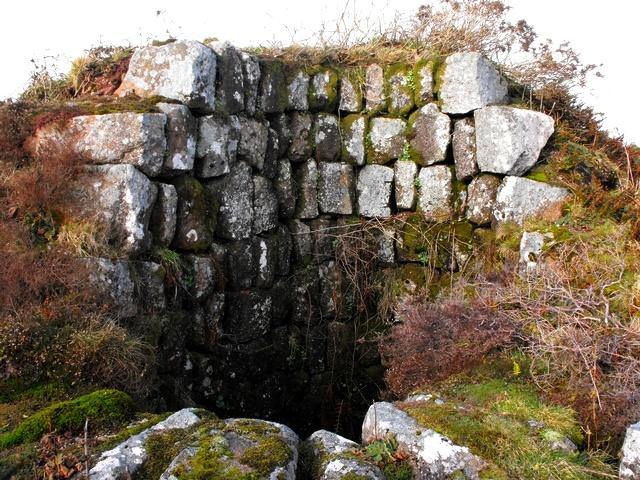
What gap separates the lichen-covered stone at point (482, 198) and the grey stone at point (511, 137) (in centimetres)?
14

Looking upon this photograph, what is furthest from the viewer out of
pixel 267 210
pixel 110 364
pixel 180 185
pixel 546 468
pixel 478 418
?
pixel 267 210

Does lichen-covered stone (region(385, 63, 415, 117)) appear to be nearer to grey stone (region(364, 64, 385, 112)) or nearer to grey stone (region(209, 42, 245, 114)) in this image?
grey stone (region(364, 64, 385, 112))

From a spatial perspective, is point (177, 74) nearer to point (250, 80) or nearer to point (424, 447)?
point (250, 80)

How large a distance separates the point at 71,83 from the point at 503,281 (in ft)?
15.8

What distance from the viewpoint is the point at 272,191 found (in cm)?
667

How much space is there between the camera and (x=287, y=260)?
6.91 meters

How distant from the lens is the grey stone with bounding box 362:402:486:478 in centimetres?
332

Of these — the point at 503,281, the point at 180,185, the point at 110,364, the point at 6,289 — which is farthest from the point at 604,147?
the point at 6,289

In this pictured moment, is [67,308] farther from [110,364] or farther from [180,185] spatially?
[180,185]

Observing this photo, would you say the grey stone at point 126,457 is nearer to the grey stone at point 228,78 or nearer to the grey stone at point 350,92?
the grey stone at point 228,78

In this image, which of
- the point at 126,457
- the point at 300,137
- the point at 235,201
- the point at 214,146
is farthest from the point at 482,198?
the point at 126,457

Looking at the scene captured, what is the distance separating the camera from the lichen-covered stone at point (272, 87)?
6.57m

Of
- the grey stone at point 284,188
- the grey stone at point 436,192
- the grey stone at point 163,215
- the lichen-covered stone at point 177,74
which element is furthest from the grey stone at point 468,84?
the grey stone at point 163,215

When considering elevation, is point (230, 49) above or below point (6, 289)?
above
